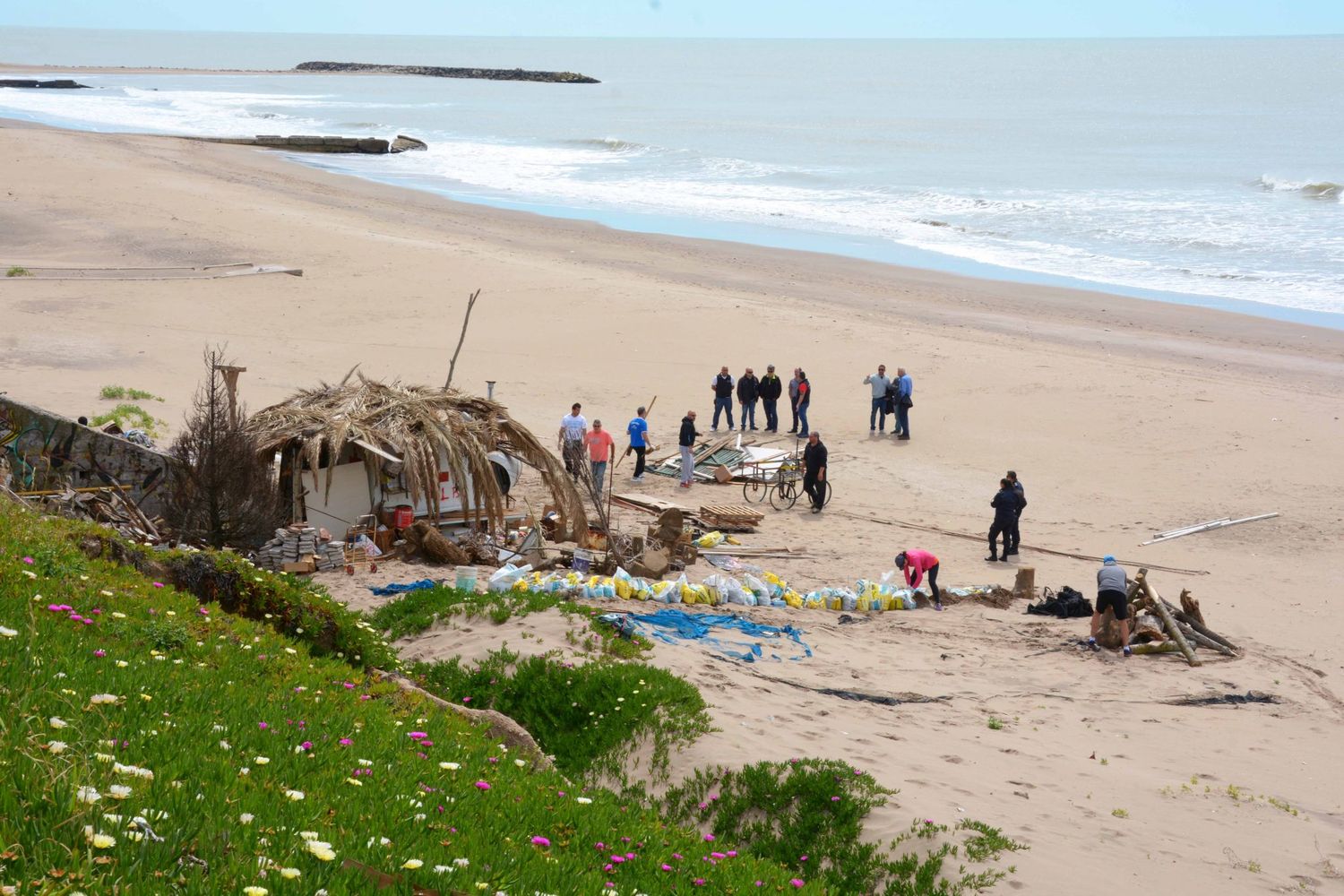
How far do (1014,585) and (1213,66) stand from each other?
18076 cm

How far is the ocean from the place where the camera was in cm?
4234

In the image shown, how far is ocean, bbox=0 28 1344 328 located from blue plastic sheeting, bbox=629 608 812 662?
26198 mm

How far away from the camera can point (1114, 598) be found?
12625 mm

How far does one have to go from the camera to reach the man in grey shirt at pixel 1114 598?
12.6m

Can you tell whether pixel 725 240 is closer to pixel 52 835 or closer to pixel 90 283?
pixel 90 283

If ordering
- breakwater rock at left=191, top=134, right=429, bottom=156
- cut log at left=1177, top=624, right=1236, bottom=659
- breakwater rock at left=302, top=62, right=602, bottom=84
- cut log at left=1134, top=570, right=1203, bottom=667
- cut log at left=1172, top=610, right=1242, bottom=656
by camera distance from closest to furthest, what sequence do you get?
cut log at left=1134, top=570, right=1203, bottom=667 → cut log at left=1177, top=624, right=1236, bottom=659 → cut log at left=1172, top=610, right=1242, bottom=656 → breakwater rock at left=191, top=134, right=429, bottom=156 → breakwater rock at left=302, top=62, right=602, bottom=84

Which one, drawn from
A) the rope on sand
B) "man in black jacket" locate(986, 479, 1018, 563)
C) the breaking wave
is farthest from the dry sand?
the breaking wave

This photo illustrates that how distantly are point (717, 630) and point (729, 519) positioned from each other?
5.12 m

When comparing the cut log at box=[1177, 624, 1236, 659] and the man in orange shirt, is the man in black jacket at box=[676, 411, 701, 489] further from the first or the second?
the cut log at box=[1177, 624, 1236, 659]

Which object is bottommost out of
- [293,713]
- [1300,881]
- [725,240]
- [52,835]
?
[1300,881]

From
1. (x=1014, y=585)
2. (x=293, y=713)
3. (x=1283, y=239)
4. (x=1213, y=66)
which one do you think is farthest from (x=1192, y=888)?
(x=1213, y=66)

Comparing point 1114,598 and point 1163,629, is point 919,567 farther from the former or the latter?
point 1163,629

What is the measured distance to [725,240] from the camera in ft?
Result: 138

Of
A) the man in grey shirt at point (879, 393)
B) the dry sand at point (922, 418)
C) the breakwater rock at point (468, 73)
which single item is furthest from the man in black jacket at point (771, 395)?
the breakwater rock at point (468, 73)
